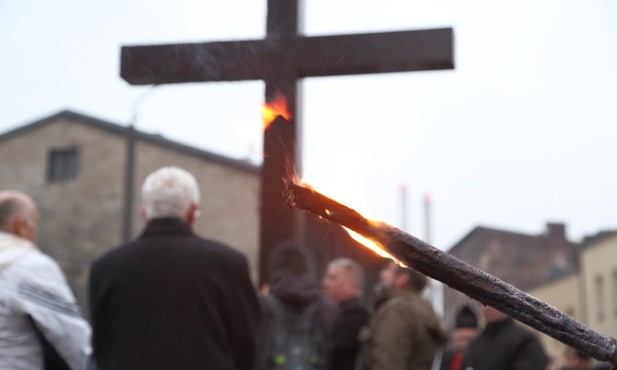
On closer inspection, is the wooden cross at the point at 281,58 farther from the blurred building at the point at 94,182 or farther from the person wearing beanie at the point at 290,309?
the blurred building at the point at 94,182

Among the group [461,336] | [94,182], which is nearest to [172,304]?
[461,336]

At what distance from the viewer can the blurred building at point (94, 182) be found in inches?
1105

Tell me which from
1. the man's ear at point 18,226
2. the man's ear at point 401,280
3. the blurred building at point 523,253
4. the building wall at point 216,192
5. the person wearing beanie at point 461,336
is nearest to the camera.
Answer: the man's ear at point 18,226

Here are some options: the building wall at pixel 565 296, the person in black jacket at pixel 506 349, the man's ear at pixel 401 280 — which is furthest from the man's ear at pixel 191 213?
the building wall at pixel 565 296

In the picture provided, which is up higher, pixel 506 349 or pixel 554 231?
pixel 506 349

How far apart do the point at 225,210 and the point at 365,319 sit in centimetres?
2200

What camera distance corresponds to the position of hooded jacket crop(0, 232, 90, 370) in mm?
4258

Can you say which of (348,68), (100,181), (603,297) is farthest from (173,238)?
(603,297)

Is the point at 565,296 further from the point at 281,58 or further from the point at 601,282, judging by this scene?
the point at 281,58

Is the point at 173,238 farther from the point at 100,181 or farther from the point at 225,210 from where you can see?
the point at 100,181

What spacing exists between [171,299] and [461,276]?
2321mm

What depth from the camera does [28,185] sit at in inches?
1203

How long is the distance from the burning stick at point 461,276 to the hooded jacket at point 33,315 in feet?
8.69

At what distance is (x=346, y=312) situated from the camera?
20.2ft
